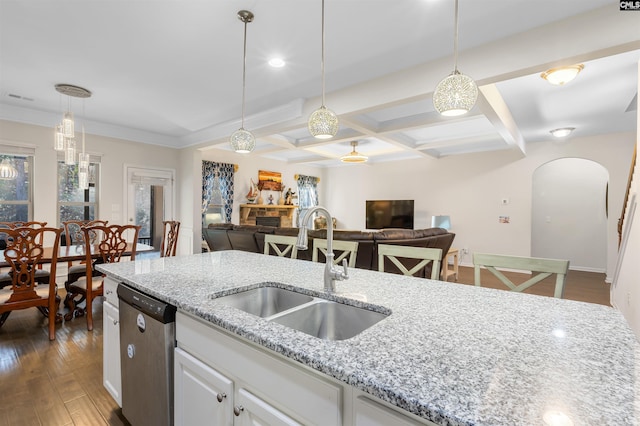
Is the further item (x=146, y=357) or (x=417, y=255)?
(x=417, y=255)

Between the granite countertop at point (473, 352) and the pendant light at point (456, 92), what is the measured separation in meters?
0.98

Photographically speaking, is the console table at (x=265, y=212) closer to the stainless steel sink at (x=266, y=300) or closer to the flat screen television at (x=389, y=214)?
the flat screen television at (x=389, y=214)

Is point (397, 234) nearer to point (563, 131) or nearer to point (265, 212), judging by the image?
point (563, 131)

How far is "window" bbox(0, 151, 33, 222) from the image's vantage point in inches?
164

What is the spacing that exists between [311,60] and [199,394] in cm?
275

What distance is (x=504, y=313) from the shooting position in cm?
111

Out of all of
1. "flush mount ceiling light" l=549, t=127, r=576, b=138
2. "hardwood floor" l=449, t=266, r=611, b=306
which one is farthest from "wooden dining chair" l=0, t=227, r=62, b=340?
"flush mount ceiling light" l=549, t=127, r=576, b=138

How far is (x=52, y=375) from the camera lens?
6.99 ft

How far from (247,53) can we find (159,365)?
2559mm

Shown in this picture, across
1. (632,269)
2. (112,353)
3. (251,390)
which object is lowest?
(112,353)

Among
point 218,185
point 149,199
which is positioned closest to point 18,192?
point 149,199

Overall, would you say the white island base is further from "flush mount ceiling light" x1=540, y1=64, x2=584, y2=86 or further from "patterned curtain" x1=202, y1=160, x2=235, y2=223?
"patterned curtain" x1=202, y1=160, x2=235, y2=223

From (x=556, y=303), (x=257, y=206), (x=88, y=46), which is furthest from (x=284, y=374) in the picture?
(x=257, y=206)

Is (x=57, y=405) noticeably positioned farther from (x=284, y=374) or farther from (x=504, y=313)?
(x=504, y=313)
